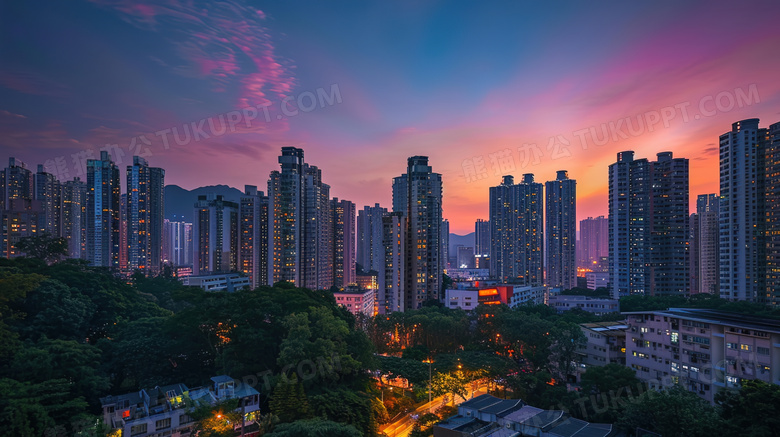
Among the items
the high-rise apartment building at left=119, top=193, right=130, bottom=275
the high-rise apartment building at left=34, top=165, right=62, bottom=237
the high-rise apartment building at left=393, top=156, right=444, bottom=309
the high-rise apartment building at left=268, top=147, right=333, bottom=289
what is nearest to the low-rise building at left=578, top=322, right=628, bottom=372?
the high-rise apartment building at left=393, top=156, right=444, bottom=309

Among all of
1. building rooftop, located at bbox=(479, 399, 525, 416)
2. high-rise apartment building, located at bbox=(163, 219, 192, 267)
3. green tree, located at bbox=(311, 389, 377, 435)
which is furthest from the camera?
high-rise apartment building, located at bbox=(163, 219, 192, 267)

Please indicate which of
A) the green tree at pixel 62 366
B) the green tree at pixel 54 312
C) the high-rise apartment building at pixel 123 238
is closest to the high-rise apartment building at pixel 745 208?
the green tree at pixel 62 366

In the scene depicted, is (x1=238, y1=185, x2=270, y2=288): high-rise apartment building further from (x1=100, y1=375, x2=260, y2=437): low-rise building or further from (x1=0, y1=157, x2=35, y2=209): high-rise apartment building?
(x1=100, y1=375, x2=260, y2=437): low-rise building

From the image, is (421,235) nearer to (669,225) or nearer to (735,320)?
(669,225)

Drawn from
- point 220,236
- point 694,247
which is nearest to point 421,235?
point 220,236

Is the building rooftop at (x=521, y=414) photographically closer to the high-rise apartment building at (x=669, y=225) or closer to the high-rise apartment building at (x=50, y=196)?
the high-rise apartment building at (x=669, y=225)
